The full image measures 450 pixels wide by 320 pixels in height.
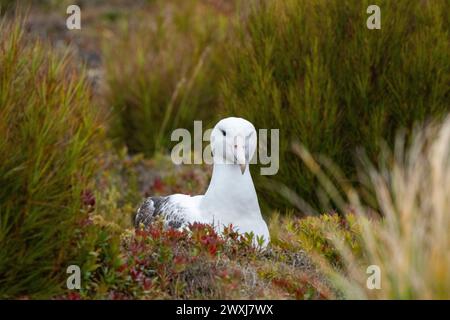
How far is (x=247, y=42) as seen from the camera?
7293 mm

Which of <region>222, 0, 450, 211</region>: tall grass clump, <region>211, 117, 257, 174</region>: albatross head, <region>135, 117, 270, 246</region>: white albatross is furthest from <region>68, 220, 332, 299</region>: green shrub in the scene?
<region>222, 0, 450, 211</region>: tall grass clump

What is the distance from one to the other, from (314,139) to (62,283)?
2719 millimetres

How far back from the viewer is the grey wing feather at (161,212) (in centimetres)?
575

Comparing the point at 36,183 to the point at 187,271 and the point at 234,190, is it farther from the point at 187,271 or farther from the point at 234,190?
the point at 234,190

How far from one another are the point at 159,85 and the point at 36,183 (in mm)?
5825

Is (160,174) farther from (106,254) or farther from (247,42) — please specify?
(106,254)

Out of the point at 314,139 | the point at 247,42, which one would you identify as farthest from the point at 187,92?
the point at 314,139

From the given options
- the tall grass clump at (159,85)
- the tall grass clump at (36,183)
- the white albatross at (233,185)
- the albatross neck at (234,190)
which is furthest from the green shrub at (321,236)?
the tall grass clump at (159,85)

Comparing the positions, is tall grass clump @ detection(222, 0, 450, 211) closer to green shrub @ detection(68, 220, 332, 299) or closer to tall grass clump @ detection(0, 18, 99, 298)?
green shrub @ detection(68, 220, 332, 299)

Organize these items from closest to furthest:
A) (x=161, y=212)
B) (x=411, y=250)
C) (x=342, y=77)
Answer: (x=411, y=250) → (x=161, y=212) → (x=342, y=77)

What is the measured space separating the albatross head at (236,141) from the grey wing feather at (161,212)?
0.50 meters

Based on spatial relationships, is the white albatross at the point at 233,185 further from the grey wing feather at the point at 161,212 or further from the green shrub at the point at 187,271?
the green shrub at the point at 187,271

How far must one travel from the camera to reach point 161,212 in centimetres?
595

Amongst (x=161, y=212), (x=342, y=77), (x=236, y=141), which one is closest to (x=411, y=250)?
(x=236, y=141)
